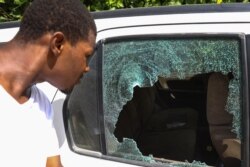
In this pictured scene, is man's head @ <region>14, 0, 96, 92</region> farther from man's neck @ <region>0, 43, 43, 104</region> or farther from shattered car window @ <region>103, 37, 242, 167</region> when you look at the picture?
shattered car window @ <region>103, 37, 242, 167</region>

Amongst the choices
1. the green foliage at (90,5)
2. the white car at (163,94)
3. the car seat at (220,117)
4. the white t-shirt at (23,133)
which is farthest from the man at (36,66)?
the green foliage at (90,5)

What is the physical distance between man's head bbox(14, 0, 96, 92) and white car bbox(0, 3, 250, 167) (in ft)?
1.83

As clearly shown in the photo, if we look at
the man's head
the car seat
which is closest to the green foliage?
the car seat

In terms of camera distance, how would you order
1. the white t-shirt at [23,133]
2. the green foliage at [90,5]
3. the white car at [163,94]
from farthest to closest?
the green foliage at [90,5]
the white car at [163,94]
the white t-shirt at [23,133]

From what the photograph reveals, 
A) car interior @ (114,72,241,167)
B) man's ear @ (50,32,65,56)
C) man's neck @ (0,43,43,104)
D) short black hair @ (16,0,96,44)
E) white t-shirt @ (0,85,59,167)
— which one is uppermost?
short black hair @ (16,0,96,44)

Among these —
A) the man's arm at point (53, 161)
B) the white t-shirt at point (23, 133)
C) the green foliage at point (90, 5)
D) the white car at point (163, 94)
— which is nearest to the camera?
the white t-shirt at point (23, 133)

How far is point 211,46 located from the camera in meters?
2.08

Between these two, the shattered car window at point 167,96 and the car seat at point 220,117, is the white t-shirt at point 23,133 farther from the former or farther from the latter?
the car seat at point 220,117

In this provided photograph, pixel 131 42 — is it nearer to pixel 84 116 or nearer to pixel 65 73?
pixel 84 116

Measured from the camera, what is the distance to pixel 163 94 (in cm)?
222

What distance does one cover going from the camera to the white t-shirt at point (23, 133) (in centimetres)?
158

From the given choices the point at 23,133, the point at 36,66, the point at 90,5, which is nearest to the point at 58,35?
the point at 36,66

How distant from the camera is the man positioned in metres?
1.59

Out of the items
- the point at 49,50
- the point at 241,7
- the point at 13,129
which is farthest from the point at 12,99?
the point at 241,7
